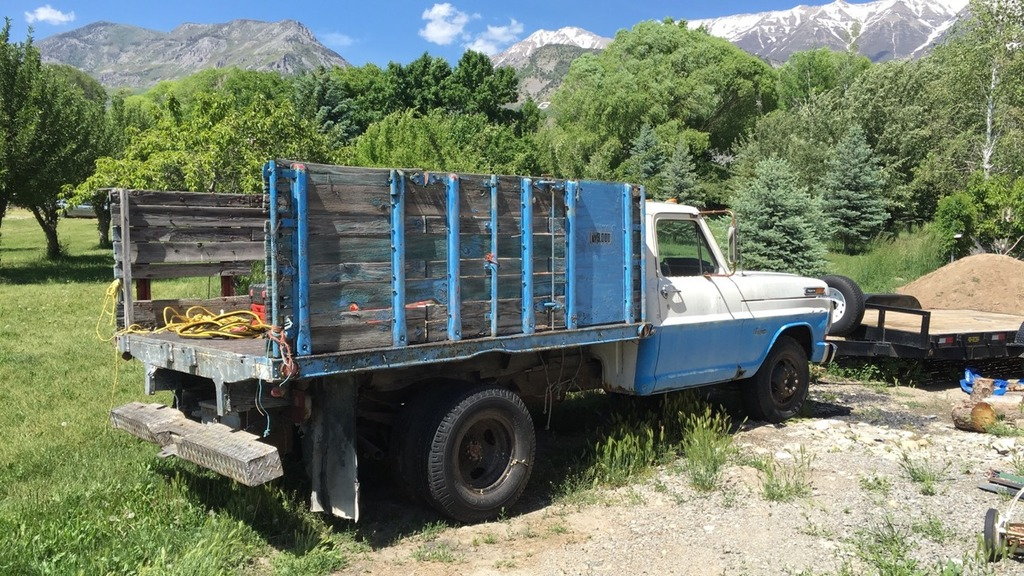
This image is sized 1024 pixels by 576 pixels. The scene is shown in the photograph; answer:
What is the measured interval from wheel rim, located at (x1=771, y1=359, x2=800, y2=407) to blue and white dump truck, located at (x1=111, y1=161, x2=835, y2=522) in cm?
112

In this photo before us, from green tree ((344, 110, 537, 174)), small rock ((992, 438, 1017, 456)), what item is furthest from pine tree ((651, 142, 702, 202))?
small rock ((992, 438, 1017, 456))

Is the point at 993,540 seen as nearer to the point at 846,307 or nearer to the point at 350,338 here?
the point at 350,338

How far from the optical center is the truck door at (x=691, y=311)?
7008mm

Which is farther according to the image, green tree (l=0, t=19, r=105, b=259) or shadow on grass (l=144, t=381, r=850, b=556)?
green tree (l=0, t=19, r=105, b=259)

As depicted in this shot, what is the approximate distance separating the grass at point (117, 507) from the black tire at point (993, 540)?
3.82 m

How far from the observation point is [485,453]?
5.84 m

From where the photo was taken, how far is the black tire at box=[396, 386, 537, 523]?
535 cm

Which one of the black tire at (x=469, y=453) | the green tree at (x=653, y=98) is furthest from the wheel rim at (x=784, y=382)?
the green tree at (x=653, y=98)

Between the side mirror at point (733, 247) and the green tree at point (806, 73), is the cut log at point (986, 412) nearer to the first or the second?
the side mirror at point (733, 247)

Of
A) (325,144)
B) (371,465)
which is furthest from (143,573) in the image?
(325,144)

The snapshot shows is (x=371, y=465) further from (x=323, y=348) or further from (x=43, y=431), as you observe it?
(x=43, y=431)

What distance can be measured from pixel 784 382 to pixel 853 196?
20970 millimetres

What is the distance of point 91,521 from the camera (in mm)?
5020

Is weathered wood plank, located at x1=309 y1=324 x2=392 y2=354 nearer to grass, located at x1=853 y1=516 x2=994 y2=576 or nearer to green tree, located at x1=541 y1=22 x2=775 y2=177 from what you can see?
grass, located at x1=853 y1=516 x2=994 y2=576
